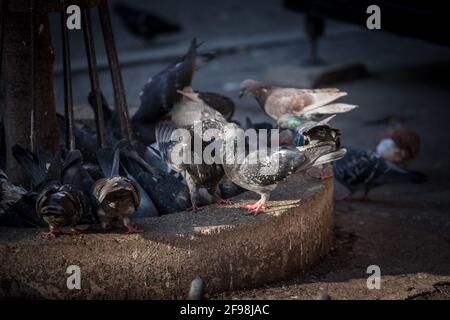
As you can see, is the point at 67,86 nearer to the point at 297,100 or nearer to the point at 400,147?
the point at 297,100

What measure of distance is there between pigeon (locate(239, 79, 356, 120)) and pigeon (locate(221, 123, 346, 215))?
1199mm

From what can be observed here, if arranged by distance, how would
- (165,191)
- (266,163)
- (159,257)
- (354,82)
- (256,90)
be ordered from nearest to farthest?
(159,257), (266,163), (165,191), (256,90), (354,82)

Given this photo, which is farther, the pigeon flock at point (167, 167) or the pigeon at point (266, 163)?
the pigeon at point (266, 163)

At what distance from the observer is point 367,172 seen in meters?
6.98

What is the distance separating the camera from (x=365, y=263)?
5332mm

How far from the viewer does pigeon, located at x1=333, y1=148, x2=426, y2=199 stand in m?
6.98

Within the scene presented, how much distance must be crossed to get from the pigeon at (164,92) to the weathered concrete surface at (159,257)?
1769 mm

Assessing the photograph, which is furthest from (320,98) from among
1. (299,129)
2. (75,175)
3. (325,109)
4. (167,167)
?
(75,175)

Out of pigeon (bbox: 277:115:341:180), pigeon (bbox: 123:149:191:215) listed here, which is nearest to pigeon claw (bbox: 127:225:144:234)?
pigeon (bbox: 123:149:191:215)

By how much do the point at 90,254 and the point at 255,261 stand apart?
0.98 meters

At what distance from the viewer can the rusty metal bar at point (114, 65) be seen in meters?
5.46

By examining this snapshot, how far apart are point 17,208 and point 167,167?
Answer: 1.14 meters

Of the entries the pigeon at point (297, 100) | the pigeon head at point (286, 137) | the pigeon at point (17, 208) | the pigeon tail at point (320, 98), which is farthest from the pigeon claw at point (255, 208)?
the pigeon tail at point (320, 98)

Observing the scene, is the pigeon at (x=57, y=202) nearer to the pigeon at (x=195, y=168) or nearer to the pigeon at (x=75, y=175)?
the pigeon at (x=75, y=175)
